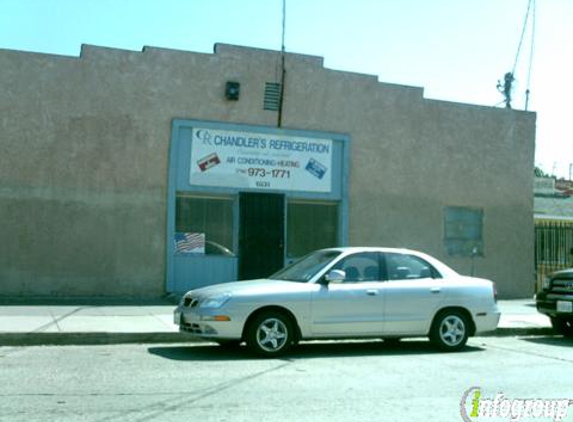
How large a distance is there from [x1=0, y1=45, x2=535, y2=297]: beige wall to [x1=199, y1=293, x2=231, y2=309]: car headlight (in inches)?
261

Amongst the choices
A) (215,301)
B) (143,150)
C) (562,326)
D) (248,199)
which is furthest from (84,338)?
(562,326)

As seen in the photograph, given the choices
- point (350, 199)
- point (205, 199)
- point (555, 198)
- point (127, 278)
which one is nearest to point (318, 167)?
point (350, 199)

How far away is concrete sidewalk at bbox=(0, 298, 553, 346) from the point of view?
11.1 m

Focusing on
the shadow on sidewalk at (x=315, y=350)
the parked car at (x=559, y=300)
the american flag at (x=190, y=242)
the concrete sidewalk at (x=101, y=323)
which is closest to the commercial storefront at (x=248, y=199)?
the american flag at (x=190, y=242)

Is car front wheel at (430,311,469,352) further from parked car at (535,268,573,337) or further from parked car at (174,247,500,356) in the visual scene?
parked car at (535,268,573,337)

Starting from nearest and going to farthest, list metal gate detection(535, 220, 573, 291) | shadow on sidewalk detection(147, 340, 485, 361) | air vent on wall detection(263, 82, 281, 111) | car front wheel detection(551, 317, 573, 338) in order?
shadow on sidewalk detection(147, 340, 485, 361)
car front wheel detection(551, 317, 573, 338)
air vent on wall detection(263, 82, 281, 111)
metal gate detection(535, 220, 573, 291)

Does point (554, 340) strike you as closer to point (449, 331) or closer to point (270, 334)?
point (449, 331)

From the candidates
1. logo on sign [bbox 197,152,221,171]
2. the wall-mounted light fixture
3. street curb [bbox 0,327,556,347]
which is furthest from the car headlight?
the wall-mounted light fixture

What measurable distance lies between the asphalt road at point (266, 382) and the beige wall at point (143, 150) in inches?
206

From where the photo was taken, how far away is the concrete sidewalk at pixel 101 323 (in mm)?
11102

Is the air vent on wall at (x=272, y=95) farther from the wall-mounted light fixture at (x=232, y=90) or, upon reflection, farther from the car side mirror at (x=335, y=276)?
the car side mirror at (x=335, y=276)

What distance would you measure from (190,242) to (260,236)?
5.37 feet

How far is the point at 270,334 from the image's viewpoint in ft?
32.9

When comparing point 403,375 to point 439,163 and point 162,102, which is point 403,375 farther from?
point 439,163
